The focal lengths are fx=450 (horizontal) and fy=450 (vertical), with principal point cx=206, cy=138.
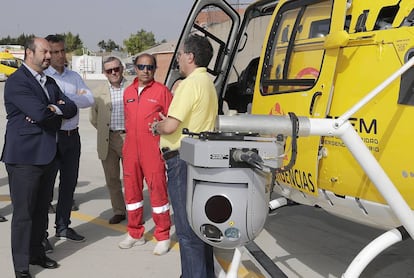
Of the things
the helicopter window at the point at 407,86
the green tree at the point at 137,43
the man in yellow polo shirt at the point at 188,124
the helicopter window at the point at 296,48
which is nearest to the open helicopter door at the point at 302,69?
the helicopter window at the point at 296,48

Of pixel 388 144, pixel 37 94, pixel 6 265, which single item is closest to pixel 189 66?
pixel 37 94

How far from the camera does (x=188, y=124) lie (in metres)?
3.13

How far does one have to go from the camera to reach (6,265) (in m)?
3.84

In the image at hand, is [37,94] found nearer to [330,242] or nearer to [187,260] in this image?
[187,260]

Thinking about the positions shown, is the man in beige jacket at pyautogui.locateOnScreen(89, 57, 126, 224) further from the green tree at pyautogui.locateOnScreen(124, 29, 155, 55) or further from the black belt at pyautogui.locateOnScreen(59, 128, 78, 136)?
the green tree at pyautogui.locateOnScreen(124, 29, 155, 55)

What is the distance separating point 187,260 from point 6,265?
1.79 metres

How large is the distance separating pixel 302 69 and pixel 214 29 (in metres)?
2.38

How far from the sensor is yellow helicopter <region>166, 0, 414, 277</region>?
222 cm

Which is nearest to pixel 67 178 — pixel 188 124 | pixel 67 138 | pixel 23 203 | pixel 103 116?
pixel 67 138

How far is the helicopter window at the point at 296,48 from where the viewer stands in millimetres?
3117

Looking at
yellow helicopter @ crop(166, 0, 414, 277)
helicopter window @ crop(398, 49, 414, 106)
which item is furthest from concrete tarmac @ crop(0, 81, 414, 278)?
helicopter window @ crop(398, 49, 414, 106)

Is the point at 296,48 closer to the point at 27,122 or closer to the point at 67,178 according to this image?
the point at 27,122

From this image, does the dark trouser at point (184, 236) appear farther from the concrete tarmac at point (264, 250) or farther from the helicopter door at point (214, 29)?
the helicopter door at point (214, 29)

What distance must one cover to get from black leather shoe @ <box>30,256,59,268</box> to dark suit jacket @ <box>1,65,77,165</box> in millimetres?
907
